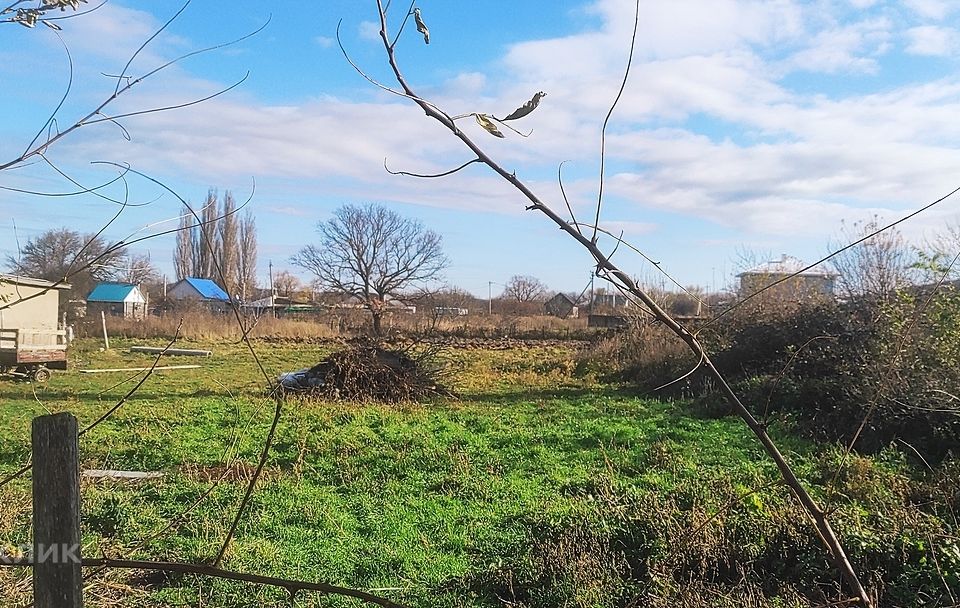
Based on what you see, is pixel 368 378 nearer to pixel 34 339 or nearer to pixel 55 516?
pixel 34 339

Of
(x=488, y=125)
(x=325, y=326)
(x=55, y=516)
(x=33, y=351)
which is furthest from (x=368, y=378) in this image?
(x=325, y=326)

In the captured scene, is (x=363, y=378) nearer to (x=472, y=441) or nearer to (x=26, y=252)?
(x=472, y=441)

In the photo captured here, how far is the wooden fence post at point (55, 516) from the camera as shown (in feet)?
4.01

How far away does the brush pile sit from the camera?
41.3ft

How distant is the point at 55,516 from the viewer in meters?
1.24

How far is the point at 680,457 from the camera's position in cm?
748

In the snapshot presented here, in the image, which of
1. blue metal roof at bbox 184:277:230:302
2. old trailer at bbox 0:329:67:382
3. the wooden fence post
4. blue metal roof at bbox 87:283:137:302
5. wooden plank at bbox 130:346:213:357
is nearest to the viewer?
the wooden fence post

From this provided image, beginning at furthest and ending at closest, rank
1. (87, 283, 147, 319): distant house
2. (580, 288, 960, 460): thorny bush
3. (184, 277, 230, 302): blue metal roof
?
(87, 283, 147, 319): distant house
(580, 288, 960, 460): thorny bush
(184, 277, 230, 302): blue metal roof

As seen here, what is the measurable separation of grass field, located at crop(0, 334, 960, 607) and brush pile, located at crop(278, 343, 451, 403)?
2.17 meters

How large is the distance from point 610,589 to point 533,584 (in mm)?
455

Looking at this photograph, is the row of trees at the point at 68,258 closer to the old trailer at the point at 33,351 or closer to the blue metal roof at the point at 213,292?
the blue metal roof at the point at 213,292

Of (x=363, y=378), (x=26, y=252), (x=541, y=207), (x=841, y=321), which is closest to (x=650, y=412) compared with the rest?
(x=841, y=321)

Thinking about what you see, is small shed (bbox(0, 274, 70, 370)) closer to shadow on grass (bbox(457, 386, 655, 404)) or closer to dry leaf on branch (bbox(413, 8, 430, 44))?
shadow on grass (bbox(457, 386, 655, 404))

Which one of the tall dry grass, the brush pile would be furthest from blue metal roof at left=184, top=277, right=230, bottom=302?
the tall dry grass
